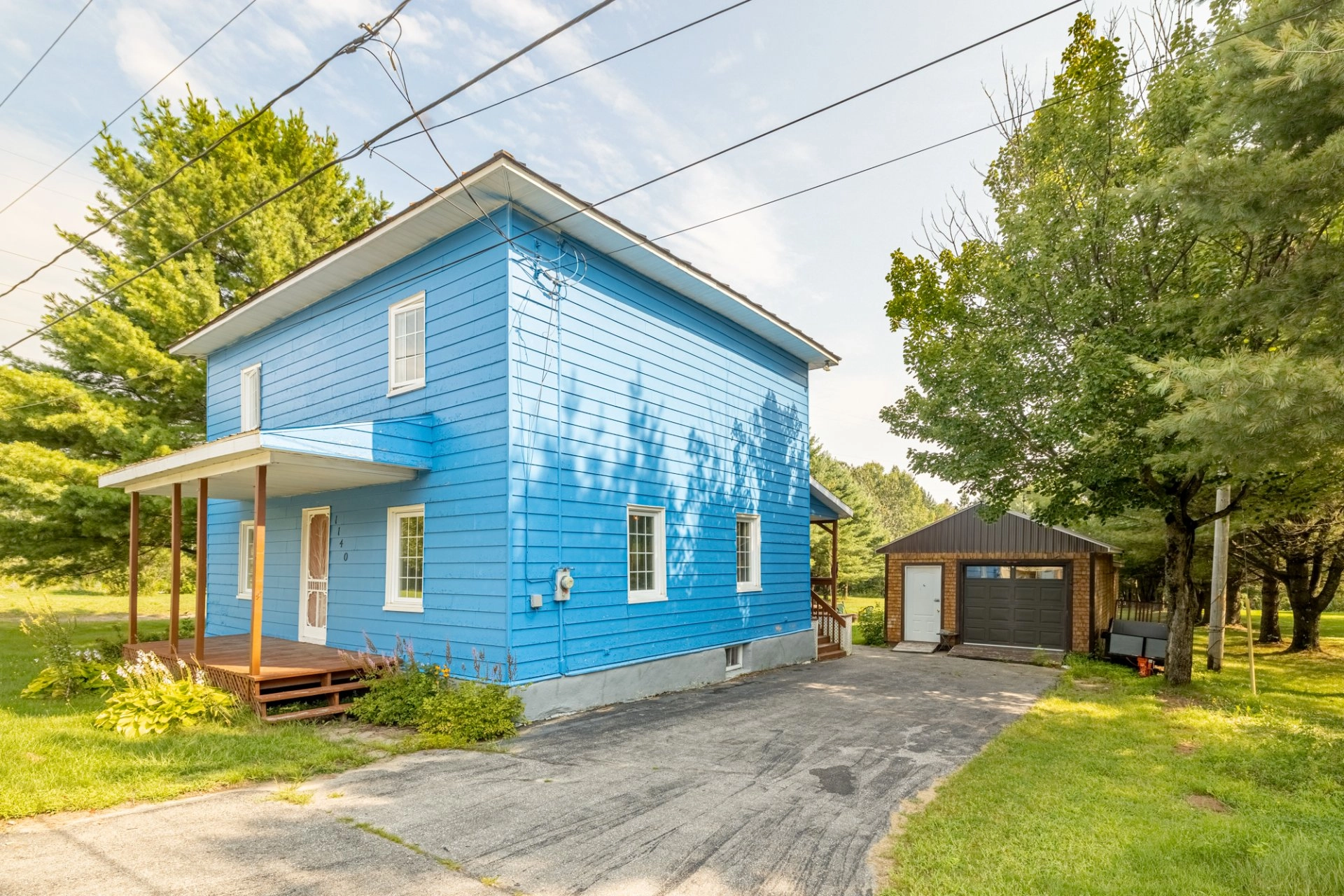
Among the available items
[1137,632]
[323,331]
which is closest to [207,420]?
[323,331]

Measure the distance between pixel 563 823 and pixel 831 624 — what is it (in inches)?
450

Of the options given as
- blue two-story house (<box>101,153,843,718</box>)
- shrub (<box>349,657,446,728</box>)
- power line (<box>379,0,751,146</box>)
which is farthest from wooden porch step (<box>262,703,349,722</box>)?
power line (<box>379,0,751,146</box>)

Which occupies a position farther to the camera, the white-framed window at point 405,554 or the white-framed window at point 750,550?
the white-framed window at point 750,550

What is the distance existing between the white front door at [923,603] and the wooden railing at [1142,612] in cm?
454

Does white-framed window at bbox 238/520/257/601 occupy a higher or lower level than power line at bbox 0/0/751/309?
lower

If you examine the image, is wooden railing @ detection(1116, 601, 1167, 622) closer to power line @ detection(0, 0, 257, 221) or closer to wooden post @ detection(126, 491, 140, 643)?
power line @ detection(0, 0, 257, 221)

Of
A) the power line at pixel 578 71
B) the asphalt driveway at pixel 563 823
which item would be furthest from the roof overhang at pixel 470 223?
the asphalt driveway at pixel 563 823

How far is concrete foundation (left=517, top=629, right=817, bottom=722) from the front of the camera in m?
8.18

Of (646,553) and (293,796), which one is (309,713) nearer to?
(293,796)

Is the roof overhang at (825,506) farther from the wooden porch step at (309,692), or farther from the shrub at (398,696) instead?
the wooden porch step at (309,692)

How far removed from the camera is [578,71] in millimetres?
6090

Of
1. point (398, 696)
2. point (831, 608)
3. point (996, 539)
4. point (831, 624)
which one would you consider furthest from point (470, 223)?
point (996, 539)

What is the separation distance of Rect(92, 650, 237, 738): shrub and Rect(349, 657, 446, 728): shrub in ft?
4.37

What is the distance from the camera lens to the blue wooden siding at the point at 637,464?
8344mm
